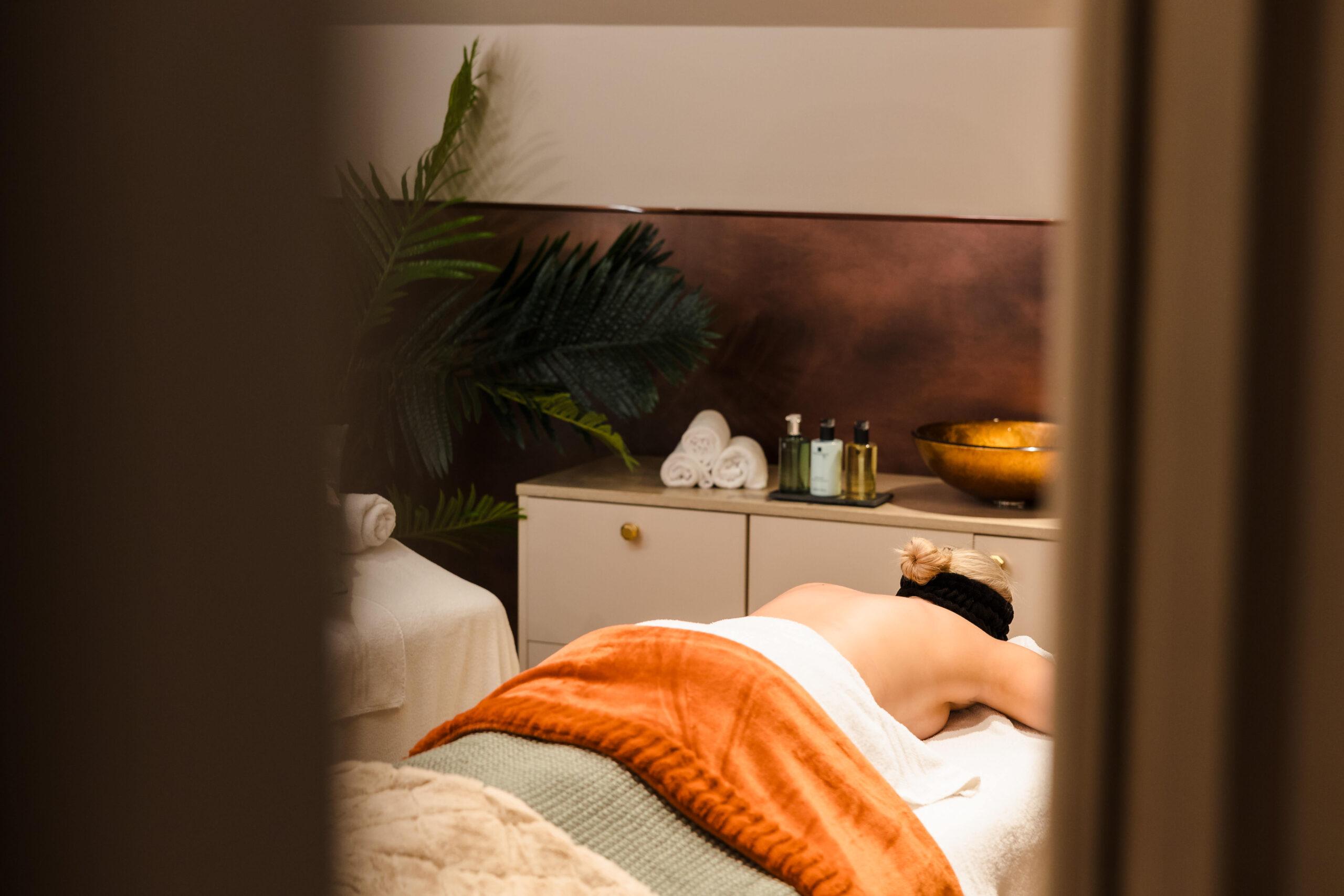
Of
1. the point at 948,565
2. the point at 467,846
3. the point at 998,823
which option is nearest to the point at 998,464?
the point at 948,565

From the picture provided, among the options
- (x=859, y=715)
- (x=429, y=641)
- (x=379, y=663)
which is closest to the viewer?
(x=859, y=715)

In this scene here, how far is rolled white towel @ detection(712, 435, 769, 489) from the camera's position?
271 centimetres

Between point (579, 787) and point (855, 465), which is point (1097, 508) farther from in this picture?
point (855, 465)

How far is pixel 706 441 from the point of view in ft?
8.98

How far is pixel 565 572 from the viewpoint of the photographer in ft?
9.06

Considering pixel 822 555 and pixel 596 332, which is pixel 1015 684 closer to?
pixel 822 555

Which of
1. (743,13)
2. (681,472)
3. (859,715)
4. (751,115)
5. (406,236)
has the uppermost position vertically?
(743,13)

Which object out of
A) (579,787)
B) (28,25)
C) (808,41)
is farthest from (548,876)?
(808,41)

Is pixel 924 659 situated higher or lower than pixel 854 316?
lower

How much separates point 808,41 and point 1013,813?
1.88m

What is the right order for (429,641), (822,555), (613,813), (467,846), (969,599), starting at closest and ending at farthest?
1. (467,846)
2. (613,813)
3. (969,599)
4. (429,641)
5. (822,555)

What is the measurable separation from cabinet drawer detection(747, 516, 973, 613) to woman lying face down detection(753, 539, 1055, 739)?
585mm

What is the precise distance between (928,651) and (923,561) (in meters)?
0.29

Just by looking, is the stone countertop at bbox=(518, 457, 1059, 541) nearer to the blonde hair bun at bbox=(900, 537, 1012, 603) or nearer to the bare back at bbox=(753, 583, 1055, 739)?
the blonde hair bun at bbox=(900, 537, 1012, 603)
